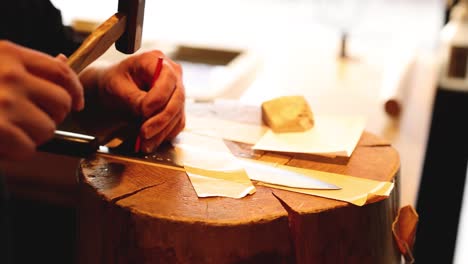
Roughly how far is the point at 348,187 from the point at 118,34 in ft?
1.30

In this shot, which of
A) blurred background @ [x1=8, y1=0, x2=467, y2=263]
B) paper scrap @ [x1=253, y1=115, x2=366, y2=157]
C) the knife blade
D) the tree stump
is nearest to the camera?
the tree stump

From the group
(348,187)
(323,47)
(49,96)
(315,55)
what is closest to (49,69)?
(49,96)

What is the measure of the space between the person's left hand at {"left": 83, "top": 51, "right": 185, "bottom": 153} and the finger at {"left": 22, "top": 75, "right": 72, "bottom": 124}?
27cm

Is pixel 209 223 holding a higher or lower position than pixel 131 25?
lower

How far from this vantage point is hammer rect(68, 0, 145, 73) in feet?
2.56

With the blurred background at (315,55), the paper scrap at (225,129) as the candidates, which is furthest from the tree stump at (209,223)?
the blurred background at (315,55)

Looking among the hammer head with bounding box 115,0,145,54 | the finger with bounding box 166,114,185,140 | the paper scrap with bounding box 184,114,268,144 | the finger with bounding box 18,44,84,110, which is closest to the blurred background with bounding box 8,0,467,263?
the paper scrap with bounding box 184,114,268,144

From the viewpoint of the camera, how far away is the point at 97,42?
0.79m

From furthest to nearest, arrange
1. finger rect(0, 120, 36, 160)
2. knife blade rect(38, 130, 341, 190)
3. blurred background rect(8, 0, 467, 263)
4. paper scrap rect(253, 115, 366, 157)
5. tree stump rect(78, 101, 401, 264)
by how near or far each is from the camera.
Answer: blurred background rect(8, 0, 467, 263) < paper scrap rect(253, 115, 366, 157) < knife blade rect(38, 130, 341, 190) < tree stump rect(78, 101, 401, 264) < finger rect(0, 120, 36, 160)

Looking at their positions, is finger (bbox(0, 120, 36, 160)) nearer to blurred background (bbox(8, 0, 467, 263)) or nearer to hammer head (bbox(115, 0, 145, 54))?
hammer head (bbox(115, 0, 145, 54))

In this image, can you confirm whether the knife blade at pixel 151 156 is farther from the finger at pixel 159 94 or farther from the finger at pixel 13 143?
the finger at pixel 13 143

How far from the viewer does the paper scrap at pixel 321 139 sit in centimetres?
95

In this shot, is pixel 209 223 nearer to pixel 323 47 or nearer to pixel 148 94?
pixel 148 94

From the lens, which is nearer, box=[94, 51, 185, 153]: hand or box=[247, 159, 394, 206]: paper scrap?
box=[247, 159, 394, 206]: paper scrap
